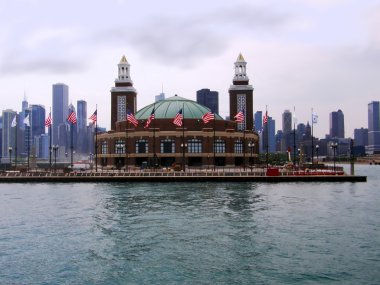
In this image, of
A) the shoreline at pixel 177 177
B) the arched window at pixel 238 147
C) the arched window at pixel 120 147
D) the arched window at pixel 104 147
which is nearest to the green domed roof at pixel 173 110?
the arched window at pixel 120 147

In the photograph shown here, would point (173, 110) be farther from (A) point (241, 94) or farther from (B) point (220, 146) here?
(A) point (241, 94)

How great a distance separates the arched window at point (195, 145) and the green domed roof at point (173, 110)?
391 inches

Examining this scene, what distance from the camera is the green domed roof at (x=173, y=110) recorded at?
135 metres

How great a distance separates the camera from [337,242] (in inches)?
1356

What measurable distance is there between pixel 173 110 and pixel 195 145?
1542 cm

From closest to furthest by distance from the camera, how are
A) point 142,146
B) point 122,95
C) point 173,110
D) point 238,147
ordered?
point 142,146 < point 238,147 < point 173,110 < point 122,95

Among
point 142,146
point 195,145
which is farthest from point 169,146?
point 142,146

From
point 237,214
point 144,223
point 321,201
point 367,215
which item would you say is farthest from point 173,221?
point 321,201

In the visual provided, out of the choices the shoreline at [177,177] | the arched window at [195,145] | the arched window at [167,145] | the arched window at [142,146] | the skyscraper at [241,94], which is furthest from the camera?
the skyscraper at [241,94]

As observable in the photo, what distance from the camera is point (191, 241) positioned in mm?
34656

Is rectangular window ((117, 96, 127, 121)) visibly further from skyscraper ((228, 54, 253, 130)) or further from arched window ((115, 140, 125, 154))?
skyscraper ((228, 54, 253, 130))

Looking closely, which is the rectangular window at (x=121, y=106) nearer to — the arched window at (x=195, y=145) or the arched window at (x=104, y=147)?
the arched window at (x=104, y=147)

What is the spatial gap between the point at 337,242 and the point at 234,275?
11.8 m

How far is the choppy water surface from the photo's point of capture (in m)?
26.6
